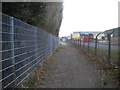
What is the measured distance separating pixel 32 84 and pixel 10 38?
1.77m

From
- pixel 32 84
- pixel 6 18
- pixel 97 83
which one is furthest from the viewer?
pixel 97 83

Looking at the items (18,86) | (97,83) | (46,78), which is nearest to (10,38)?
(18,86)

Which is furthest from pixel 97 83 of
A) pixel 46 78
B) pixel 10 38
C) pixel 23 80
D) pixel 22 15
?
pixel 22 15

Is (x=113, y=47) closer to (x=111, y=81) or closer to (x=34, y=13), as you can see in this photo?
(x=111, y=81)

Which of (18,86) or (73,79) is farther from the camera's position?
(73,79)

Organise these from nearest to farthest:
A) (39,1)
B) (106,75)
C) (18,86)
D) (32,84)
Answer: (18,86), (32,84), (106,75), (39,1)

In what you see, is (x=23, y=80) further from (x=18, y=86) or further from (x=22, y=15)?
(x=22, y=15)

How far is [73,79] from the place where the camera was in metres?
6.97

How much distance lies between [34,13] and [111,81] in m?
4.73

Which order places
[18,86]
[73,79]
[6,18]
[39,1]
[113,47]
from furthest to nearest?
[113,47] → [39,1] → [73,79] → [18,86] → [6,18]

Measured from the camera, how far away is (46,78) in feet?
23.1

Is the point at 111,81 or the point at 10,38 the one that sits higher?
the point at 10,38

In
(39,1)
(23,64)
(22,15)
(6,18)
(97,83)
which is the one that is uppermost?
(39,1)

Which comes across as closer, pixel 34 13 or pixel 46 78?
pixel 46 78
